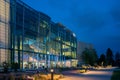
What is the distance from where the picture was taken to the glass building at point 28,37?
53.6 meters

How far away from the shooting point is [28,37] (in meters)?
64.1

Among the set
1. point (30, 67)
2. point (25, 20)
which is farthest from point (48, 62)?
point (25, 20)

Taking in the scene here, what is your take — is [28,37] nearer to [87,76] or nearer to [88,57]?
[87,76]

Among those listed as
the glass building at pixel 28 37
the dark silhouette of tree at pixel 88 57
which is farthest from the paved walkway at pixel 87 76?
the dark silhouette of tree at pixel 88 57

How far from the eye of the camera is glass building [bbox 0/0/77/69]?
5359cm

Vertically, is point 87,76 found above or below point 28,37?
below

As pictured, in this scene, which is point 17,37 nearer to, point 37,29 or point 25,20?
point 25,20

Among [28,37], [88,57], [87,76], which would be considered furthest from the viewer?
[88,57]

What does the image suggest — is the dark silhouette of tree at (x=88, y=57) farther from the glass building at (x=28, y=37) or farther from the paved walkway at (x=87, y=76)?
the paved walkway at (x=87, y=76)

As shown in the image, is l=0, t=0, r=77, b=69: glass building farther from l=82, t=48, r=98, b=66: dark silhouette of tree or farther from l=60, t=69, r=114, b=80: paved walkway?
l=82, t=48, r=98, b=66: dark silhouette of tree

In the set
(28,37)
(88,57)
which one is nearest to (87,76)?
(28,37)

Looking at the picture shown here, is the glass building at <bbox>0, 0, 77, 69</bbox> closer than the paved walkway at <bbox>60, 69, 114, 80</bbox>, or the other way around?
the paved walkway at <bbox>60, 69, 114, 80</bbox>

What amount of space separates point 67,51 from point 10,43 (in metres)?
52.6

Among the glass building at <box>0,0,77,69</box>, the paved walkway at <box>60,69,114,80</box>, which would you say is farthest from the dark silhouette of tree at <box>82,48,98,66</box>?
the paved walkway at <box>60,69,114,80</box>
